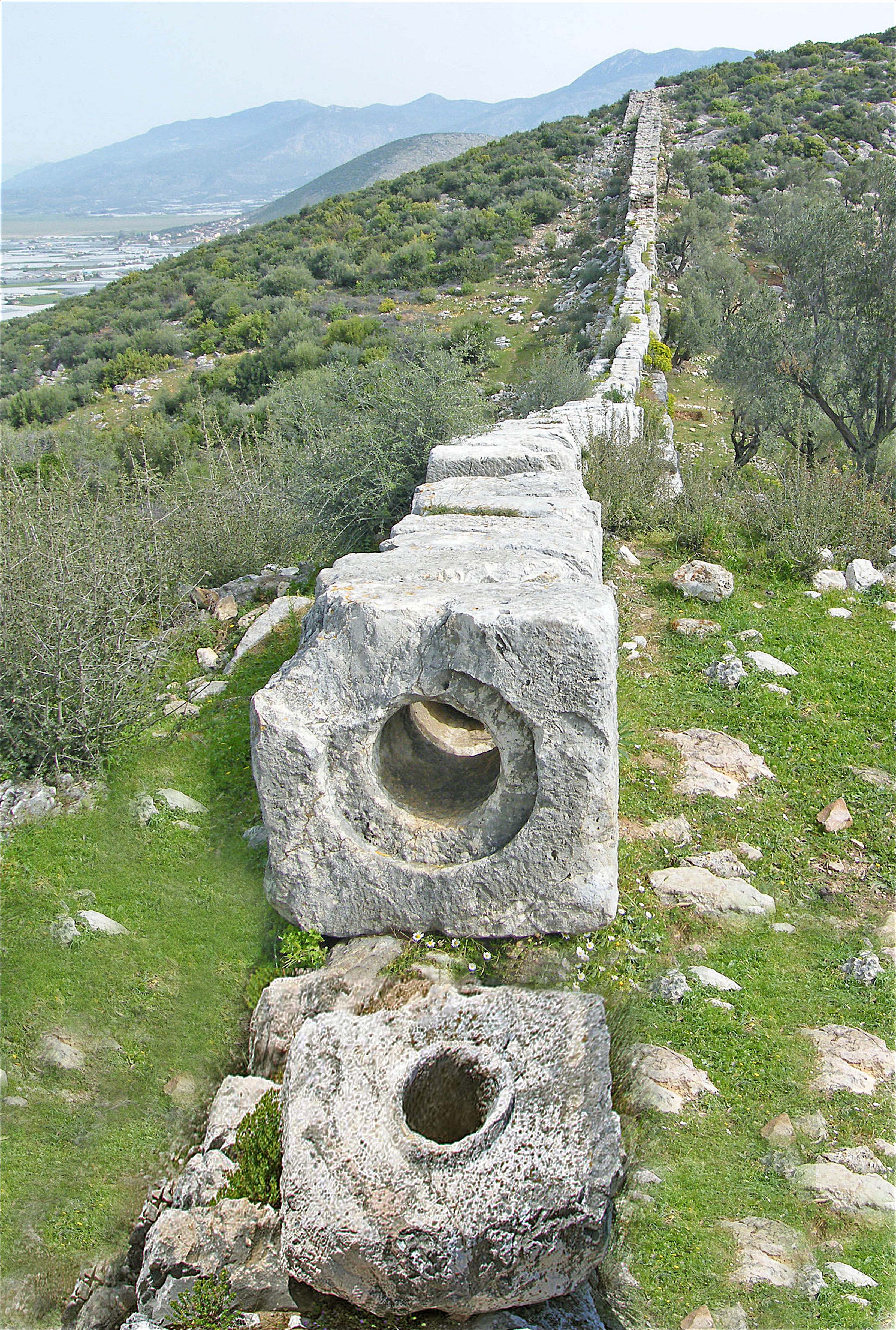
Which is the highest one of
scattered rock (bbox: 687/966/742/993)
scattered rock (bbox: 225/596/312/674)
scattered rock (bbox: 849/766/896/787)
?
scattered rock (bbox: 225/596/312/674)

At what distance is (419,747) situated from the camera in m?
4.64

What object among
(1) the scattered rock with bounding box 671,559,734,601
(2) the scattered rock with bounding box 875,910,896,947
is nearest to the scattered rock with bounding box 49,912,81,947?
(2) the scattered rock with bounding box 875,910,896,947

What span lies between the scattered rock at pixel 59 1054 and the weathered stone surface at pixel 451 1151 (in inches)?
37.1

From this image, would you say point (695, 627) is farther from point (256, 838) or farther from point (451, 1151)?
point (451, 1151)

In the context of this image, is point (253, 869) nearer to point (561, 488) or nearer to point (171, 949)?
point (171, 949)

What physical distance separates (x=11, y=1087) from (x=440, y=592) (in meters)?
2.67

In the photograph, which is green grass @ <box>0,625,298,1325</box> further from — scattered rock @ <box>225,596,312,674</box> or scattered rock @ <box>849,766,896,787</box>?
scattered rock @ <box>849,766,896,787</box>

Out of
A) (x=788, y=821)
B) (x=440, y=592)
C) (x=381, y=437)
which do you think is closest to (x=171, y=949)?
(x=440, y=592)

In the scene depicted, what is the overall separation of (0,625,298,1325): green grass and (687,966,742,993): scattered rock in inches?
77.9

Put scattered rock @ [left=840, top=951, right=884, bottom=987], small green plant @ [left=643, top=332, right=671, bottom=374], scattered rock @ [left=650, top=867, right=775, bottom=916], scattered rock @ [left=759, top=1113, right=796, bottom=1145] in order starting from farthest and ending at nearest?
1. small green plant @ [left=643, top=332, right=671, bottom=374]
2. scattered rock @ [left=650, top=867, right=775, bottom=916]
3. scattered rock @ [left=840, top=951, right=884, bottom=987]
4. scattered rock @ [left=759, top=1113, right=796, bottom=1145]

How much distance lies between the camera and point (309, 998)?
3.58m

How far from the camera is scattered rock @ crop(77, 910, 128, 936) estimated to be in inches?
158

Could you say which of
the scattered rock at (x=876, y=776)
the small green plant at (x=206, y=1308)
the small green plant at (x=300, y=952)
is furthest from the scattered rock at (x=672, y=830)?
the small green plant at (x=206, y=1308)

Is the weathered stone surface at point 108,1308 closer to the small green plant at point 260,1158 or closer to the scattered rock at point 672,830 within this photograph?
the small green plant at point 260,1158
